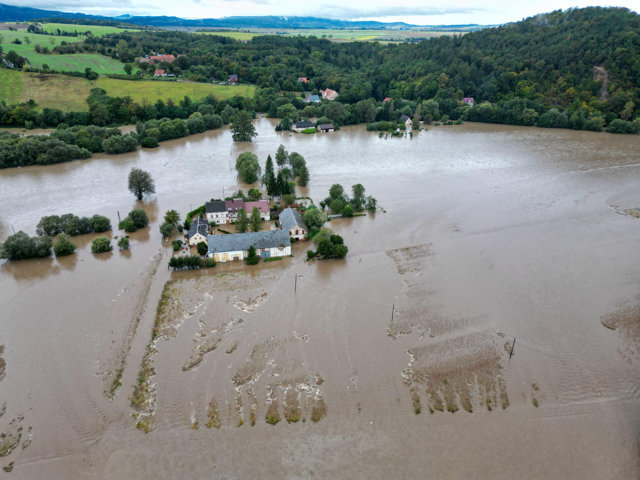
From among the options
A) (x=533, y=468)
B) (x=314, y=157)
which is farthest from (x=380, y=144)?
(x=533, y=468)

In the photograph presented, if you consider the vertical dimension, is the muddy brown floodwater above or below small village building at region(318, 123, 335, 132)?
below

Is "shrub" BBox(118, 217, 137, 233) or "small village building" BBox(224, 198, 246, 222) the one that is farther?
"small village building" BBox(224, 198, 246, 222)

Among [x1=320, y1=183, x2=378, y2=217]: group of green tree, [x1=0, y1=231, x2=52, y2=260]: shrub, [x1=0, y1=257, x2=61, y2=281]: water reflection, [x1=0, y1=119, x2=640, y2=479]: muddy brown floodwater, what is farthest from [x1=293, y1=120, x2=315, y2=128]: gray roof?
[x1=0, y1=257, x2=61, y2=281]: water reflection

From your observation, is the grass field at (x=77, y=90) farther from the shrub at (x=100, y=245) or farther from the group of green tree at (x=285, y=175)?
the shrub at (x=100, y=245)

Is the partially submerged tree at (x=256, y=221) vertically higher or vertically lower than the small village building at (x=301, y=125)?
lower

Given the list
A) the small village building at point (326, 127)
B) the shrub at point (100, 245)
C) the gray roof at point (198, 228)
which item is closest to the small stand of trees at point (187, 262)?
the gray roof at point (198, 228)

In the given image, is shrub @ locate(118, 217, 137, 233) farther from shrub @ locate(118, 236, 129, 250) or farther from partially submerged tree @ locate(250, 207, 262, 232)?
partially submerged tree @ locate(250, 207, 262, 232)

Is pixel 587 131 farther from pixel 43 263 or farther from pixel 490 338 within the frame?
pixel 43 263
